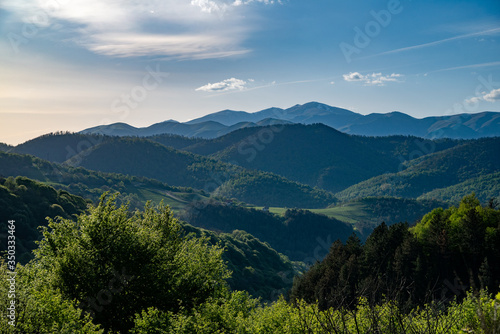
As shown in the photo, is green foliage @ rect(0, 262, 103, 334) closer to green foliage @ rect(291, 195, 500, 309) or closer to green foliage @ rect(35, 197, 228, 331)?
green foliage @ rect(35, 197, 228, 331)

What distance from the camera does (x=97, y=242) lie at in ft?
90.5

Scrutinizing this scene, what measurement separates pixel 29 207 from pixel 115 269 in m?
114

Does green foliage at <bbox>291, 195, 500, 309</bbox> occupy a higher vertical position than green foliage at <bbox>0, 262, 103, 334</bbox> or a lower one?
lower

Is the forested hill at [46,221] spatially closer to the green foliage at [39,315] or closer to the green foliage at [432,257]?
the green foliage at [432,257]

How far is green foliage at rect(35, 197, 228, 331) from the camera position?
26.4m

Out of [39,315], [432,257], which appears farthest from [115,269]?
[432,257]

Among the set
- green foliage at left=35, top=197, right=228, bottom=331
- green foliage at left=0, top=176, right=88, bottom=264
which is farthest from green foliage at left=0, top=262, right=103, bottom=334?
green foliage at left=0, top=176, right=88, bottom=264

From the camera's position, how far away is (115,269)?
27219 millimetres

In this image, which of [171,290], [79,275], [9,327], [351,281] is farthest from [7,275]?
[351,281]

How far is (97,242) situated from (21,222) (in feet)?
327

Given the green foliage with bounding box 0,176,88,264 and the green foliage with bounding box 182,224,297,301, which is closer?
the green foliage with bounding box 0,176,88,264

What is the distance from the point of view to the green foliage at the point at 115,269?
86.7 ft

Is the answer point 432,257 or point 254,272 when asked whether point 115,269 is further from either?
point 254,272

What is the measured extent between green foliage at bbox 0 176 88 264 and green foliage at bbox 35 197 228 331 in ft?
255
